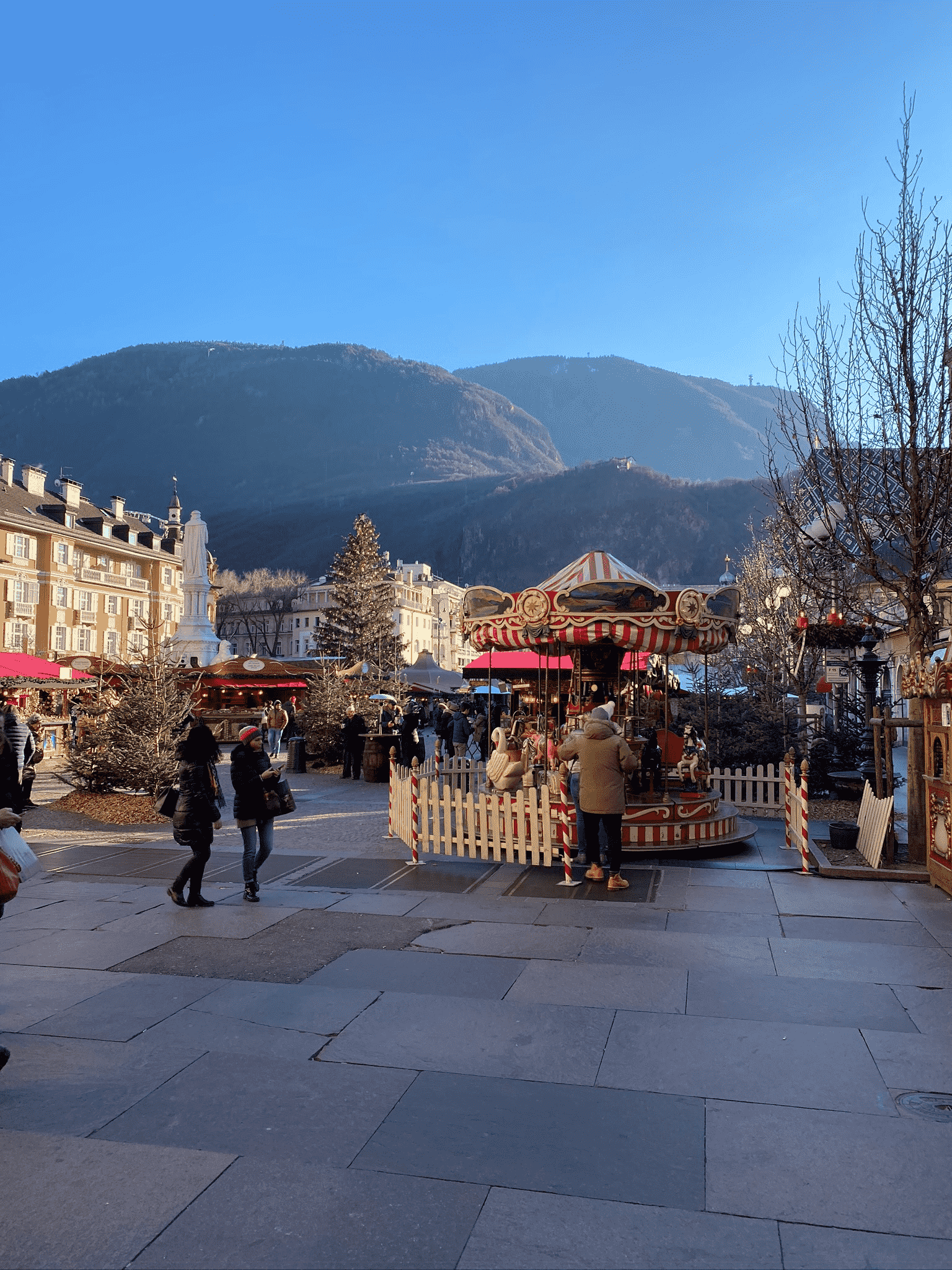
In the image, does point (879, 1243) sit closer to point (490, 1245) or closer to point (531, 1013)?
point (490, 1245)

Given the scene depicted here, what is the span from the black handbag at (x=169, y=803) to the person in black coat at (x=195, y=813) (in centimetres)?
4

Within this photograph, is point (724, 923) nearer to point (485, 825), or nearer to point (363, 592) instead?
point (485, 825)

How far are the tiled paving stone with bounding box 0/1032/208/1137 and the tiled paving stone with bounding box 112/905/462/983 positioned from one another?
134 cm

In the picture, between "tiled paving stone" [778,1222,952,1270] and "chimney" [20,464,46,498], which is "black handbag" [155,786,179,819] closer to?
"tiled paving stone" [778,1222,952,1270]

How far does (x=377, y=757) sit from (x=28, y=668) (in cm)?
810

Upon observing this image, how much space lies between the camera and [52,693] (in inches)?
1372

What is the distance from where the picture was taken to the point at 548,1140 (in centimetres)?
407

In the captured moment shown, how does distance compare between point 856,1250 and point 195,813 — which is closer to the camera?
point 856,1250

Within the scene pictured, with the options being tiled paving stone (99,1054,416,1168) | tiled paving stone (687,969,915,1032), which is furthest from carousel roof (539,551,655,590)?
tiled paving stone (99,1054,416,1168)

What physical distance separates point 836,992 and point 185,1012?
165 inches

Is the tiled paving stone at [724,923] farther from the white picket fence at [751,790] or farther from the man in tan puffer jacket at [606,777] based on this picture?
the white picket fence at [751,790]

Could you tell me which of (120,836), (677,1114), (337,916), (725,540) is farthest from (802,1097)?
(725,540)

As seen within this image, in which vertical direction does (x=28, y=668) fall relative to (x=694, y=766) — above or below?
above

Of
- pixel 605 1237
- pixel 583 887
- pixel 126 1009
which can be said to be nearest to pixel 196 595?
pixel 583 887
